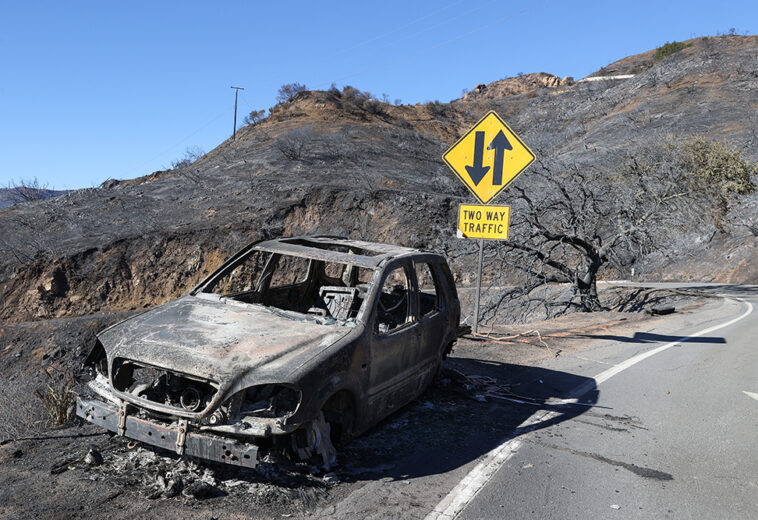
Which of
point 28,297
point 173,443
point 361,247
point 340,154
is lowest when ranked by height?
point 28,297

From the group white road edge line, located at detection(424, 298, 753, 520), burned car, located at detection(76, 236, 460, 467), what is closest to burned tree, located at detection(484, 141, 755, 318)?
white road edge line, located at detection(424, 298, 753, 520)

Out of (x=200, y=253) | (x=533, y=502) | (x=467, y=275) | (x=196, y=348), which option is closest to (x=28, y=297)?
(x=200, y=253)

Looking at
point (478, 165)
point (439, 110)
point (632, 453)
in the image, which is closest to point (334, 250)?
point (632, 453)

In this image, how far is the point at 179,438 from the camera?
3.86 m

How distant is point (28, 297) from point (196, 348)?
19632 mm

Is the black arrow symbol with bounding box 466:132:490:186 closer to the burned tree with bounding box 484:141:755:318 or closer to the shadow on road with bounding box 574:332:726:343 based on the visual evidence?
the shadow on road with bounding box 574:332:726:343

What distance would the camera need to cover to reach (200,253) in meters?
24.0

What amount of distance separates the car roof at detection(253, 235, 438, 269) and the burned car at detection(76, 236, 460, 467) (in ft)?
0.06

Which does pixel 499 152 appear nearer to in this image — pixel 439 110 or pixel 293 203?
pixel 293 203

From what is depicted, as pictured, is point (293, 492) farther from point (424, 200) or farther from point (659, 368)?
point (424, 200)

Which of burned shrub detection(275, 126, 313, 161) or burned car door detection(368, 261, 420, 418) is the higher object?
burned shrub detection(275, 126, 313, 161)

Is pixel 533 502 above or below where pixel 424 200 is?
below

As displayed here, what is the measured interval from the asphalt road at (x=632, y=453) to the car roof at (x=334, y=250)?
2000mm

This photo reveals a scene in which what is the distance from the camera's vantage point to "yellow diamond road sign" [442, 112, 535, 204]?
32.7 feet
